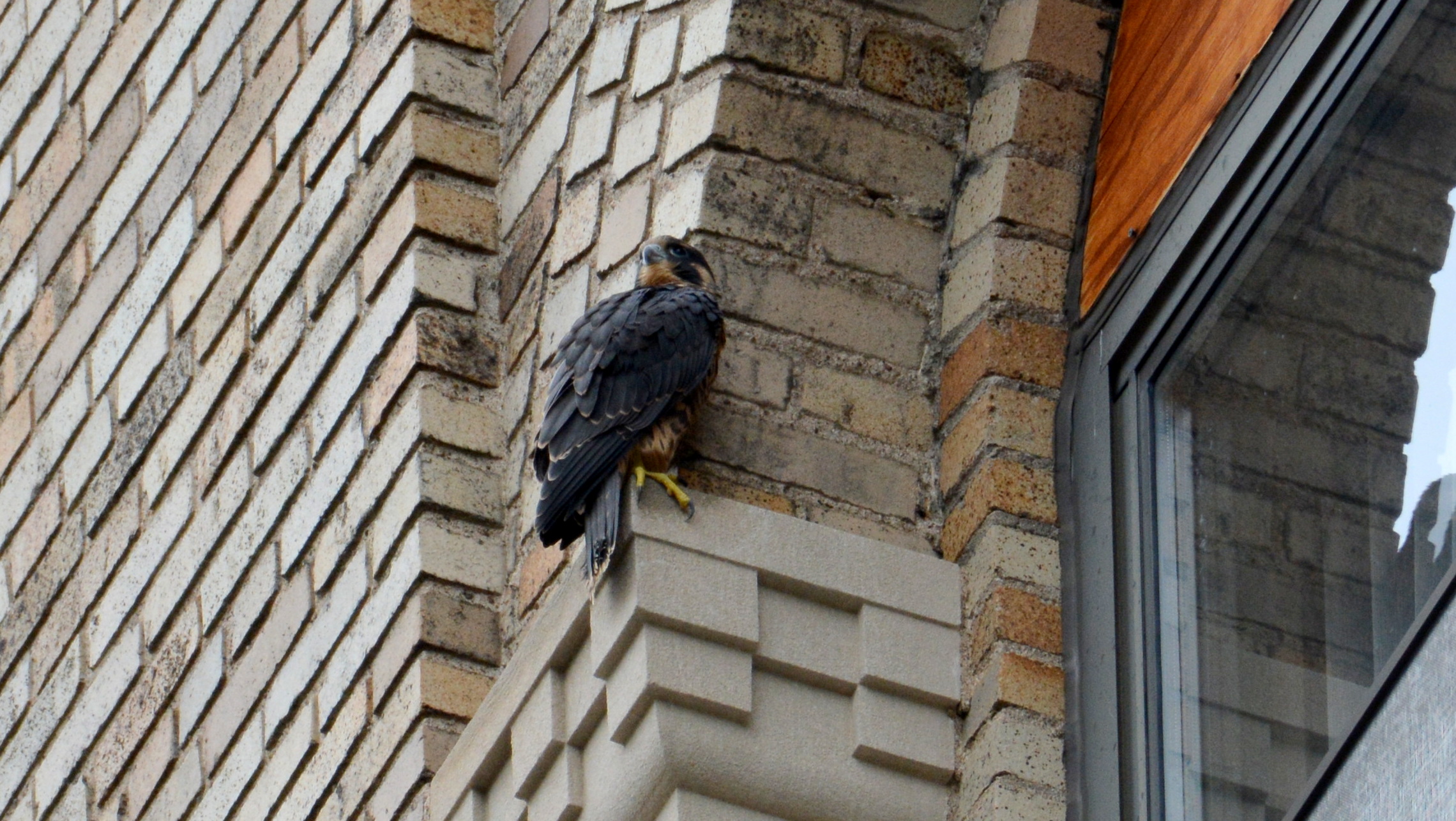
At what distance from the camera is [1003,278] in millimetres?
4316

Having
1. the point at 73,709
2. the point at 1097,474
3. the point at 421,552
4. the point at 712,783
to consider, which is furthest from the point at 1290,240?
the point at 73,709

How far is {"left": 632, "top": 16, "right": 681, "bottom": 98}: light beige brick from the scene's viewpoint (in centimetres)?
446

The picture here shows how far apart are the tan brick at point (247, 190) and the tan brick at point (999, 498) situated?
189 cm

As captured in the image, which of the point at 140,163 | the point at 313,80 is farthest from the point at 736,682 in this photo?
the point at 140,163

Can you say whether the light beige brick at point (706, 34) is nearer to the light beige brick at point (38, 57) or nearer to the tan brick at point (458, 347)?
the tan brick at point (458, 347)

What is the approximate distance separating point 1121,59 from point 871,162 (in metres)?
0.48

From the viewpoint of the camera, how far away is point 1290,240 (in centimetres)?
381

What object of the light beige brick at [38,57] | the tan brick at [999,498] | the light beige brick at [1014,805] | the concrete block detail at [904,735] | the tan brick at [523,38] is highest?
the light beige brick at [38,57]

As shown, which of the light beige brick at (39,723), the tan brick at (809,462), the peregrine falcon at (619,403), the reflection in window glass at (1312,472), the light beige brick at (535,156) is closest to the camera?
the reflection in window glass at (1312,472)

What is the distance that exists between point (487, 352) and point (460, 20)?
79 cm

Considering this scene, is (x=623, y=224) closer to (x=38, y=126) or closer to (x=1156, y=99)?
(x=1156, y=99)

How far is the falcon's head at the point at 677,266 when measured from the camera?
163 inches

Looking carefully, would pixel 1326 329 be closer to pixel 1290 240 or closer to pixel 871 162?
pixel 1290 240

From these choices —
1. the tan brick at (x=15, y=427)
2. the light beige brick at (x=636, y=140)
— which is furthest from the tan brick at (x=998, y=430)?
the tan brick at (x=15, y=427)
